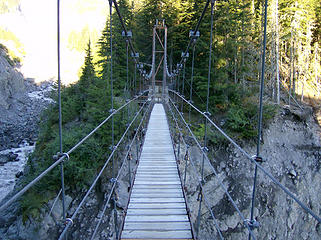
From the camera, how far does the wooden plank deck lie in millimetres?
2105

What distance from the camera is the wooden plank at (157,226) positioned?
7.05 feet

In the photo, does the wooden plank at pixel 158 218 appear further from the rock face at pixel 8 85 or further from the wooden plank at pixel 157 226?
the rock face at pixel 8 85

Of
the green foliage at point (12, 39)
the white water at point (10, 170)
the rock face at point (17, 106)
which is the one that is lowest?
the white water at point (10, 170)

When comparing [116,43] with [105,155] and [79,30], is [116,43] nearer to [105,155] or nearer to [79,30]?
[105,155]

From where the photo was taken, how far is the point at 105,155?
24.0 feet

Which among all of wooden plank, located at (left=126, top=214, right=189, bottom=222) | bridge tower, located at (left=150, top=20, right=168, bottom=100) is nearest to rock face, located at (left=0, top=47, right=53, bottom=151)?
bridge tower, located at (left=150, top=20, right=168, bottom=100)

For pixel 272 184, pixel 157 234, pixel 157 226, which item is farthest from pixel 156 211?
pixel 272 184

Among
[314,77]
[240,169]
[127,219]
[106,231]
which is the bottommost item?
[106,231]

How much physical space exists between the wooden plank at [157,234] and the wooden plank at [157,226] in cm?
4

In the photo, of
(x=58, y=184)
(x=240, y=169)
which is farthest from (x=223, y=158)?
(x=58, y=184)

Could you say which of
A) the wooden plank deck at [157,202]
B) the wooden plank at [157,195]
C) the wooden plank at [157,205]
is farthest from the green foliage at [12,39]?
the wooden plank at [157,205]

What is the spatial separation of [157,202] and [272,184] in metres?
6.87

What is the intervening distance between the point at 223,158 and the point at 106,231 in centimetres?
463

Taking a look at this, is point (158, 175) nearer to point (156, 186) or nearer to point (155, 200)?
point (156, 186)
